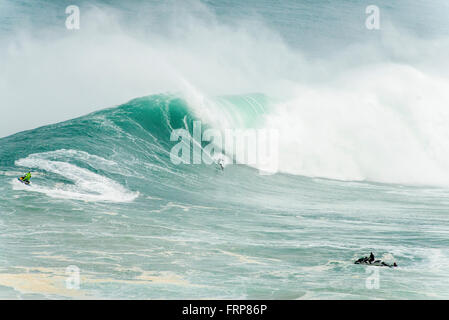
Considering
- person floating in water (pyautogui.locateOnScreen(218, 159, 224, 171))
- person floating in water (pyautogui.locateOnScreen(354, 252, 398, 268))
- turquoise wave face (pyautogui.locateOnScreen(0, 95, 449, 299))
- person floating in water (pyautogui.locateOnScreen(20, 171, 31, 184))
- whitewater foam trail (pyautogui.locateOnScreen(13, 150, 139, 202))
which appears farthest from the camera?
person floating in water (pyautogui.locateOnScreen(218, 159, 224, 171))

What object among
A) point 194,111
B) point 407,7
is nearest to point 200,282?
point 194,111

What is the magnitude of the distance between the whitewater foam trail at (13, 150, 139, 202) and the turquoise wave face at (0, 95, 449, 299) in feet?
0.10

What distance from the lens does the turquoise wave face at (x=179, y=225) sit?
24.2 ft

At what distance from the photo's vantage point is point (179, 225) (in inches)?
428

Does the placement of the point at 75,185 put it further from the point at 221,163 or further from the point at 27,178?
the point at 221,163

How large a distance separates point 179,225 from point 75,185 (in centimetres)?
313

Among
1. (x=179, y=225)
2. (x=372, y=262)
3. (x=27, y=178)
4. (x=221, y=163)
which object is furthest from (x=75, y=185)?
(x=372, y=262)

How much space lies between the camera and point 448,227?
12016 mm

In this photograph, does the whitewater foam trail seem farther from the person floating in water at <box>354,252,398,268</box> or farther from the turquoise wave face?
the person floating in water at <box>354,252,398,268</box>

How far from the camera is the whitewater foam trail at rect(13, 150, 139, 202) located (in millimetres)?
11758

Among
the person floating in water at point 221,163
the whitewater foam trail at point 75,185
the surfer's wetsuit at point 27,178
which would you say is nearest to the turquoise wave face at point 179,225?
the whitewater foam trail at point 75,185

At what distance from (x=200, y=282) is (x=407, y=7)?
1492 inches

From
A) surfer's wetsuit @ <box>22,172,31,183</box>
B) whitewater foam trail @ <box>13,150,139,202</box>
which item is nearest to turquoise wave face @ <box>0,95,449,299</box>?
whitewater foam trail @ <box>13,150,139,202</box>
